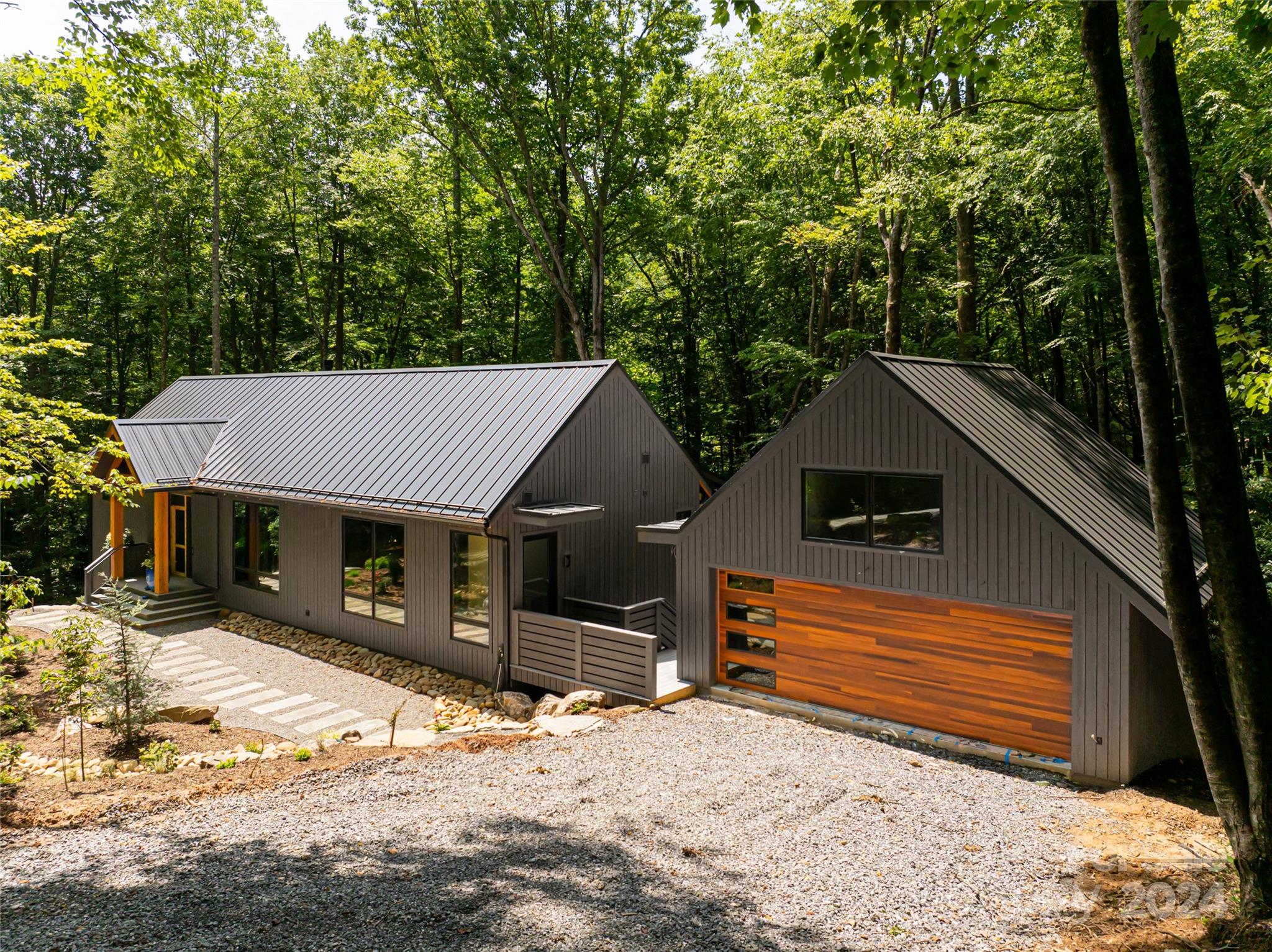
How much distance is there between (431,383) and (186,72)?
25.7 ft

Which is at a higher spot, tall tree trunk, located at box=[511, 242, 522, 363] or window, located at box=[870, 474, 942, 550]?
tall tree trunk, located at box=[511, 242, 522, 363]

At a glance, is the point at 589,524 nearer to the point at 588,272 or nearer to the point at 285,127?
the point at 588,272

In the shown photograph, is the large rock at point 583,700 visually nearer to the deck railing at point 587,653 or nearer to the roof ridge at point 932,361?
the deck railing at point 587,653

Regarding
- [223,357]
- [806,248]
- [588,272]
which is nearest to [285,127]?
[223,357]

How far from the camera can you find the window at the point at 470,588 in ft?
38.5

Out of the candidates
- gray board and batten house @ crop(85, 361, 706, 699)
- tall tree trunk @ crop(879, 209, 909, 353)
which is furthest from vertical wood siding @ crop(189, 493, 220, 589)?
tall tree trunk @ crop(879, 209, 909, 353)

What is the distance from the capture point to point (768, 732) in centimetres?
905

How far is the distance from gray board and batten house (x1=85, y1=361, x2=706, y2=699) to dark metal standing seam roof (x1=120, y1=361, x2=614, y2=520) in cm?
4

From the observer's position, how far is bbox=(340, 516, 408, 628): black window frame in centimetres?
1279

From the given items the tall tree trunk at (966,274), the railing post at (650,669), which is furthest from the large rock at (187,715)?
the tall tree trunk at (966,274)

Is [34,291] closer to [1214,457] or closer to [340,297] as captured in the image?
[340,297]

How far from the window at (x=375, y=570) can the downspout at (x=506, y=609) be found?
223 centimetres

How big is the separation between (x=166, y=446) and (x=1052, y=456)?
635 inches

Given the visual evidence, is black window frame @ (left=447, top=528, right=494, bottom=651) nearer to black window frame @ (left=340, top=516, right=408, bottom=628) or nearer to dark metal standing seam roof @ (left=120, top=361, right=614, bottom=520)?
dark metal standing seam roof @ (left=120, top=361, right=614, bottom=520)
